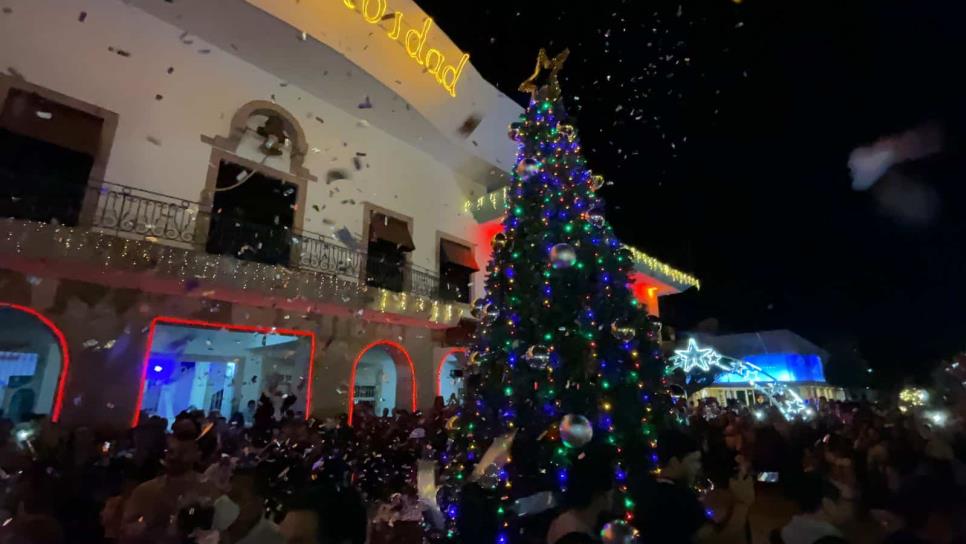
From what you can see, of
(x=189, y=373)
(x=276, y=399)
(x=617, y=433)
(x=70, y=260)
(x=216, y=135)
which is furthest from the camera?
(x=189, y=373)

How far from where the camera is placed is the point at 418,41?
11.6 meters

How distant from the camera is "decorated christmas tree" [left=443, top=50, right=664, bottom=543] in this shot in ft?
13.3

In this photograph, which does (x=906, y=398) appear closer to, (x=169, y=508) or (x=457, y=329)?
(x=457, y=329)

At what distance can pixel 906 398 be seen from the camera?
84.5ft

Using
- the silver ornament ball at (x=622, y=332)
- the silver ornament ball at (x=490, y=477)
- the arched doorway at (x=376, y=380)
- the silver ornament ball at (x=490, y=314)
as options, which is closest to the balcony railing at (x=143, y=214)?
the arched doorway at (x=376, y=380)

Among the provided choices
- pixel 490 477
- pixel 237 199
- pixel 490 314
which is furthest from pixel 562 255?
pixel 237 199

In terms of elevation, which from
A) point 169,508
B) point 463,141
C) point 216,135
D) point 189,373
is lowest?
point 169,508

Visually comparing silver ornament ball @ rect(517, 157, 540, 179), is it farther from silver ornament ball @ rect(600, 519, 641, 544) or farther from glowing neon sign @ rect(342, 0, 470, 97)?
glowing neon sign @ rect(342, 0, 470, 97)

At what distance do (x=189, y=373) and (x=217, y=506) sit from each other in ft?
41.3

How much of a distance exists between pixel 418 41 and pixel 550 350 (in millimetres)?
9727

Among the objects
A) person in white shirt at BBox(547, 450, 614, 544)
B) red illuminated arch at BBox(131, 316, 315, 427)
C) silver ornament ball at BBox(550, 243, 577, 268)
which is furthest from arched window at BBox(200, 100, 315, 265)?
person in white shirt at BBox(547, 450, 614, 544)

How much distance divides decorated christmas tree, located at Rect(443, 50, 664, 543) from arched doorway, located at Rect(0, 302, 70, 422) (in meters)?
8.60

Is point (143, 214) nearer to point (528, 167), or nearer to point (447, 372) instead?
point (528, 167)

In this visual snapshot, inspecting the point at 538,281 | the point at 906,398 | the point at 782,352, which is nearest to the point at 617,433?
the point at 538,281
